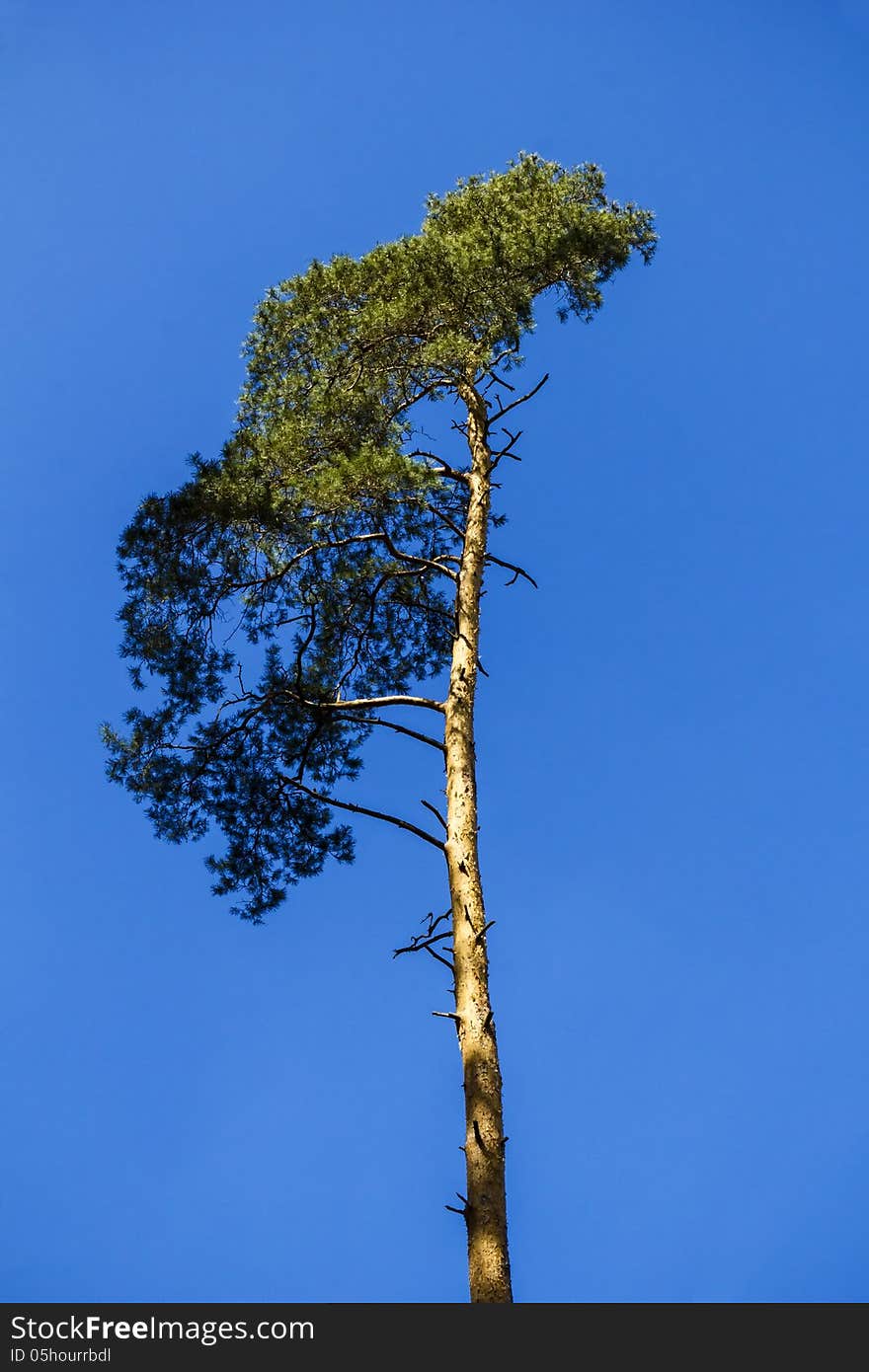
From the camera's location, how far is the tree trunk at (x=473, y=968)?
508 centimetres

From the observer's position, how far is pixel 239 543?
8.43 metres

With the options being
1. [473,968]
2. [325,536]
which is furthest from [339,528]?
[473,968]

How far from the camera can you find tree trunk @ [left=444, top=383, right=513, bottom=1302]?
16.7 ft

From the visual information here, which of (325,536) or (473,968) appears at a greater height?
(325,536)

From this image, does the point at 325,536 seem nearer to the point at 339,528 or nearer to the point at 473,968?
the point at 339,528

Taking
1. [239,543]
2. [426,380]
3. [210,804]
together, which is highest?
[426,380]

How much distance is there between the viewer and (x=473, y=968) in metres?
6.08
